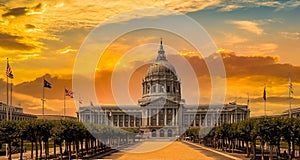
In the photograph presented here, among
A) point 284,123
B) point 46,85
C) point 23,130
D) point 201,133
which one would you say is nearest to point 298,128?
point 284,123

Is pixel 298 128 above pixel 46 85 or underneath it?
underneath

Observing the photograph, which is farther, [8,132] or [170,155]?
[170,155]

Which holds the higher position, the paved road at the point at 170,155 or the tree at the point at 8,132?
the tree at the point at 8,132

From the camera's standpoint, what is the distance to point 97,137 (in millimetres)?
104312

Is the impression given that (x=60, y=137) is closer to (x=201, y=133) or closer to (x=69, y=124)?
(x=69, y=124)

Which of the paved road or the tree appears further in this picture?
the paved road

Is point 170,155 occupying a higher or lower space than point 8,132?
A: lower

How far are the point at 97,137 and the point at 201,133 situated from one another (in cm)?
6540

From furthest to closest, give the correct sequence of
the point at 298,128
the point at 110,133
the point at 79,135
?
the point at 110,133 < the point at 79,135 < the point at 298,128

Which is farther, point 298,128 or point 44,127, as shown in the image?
point 44,127

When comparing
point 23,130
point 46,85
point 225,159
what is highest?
point 46,85

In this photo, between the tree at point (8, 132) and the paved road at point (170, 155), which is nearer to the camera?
the tree at point (8, 132)

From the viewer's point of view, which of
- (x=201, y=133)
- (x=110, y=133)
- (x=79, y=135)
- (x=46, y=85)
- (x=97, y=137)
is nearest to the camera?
(x=79, y=135)

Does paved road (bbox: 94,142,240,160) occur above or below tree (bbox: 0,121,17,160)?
below
